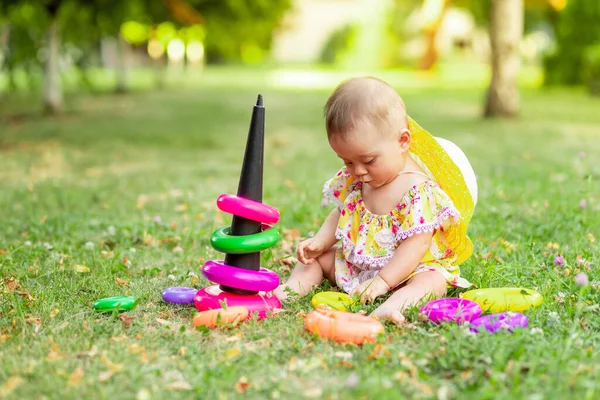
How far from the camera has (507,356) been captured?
255 centimetres

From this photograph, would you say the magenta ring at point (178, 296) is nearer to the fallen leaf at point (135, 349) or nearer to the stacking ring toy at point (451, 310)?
the fallen leaf at point (135, 349)

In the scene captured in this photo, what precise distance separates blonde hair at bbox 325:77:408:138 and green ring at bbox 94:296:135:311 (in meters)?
1.18

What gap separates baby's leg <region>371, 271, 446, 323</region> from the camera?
3041 mm

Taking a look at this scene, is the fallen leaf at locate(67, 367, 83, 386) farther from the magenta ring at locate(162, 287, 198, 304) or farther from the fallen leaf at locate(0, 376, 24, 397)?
the magenta ring at locate(162, 287, 198, 304)

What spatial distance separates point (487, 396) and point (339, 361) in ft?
1.88

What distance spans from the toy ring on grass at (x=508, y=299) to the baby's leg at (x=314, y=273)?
0.77 metres

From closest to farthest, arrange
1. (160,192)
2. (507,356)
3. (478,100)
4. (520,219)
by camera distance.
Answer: (507,356) < (520,219) < (160,192) < (478,100)

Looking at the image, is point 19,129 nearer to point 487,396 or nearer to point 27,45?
point 27,45

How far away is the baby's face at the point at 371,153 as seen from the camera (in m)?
3.09

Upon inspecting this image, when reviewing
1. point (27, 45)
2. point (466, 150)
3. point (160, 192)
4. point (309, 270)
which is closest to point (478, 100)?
point (466, 150)

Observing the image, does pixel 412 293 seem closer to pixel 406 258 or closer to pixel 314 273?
pixel 406 258

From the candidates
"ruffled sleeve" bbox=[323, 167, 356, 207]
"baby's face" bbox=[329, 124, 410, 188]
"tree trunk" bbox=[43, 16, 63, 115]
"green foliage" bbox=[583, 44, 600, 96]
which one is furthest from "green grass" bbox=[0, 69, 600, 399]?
"green foliage" bbox=[583, 44, 600, 96]

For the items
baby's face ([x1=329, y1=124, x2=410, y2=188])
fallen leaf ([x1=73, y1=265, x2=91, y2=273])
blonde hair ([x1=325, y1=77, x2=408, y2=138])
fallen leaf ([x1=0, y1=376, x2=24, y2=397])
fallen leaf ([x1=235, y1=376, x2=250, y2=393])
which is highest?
blonde hair ([x1=325, y1=77, x2=408, y2=138])

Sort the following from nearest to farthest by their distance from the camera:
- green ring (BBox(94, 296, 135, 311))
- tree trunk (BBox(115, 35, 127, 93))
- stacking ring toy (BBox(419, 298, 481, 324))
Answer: stacking ring toy (BBox(419, 298, 481, 324))
green ring (BBox(94, 296, 135, 311))
tree trunk (BBox(115, 35, 127, 93))
